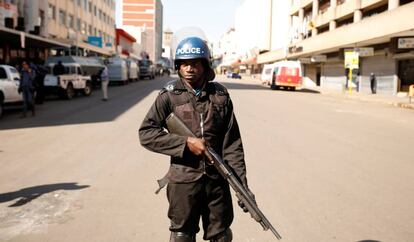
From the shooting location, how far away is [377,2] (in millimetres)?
32562

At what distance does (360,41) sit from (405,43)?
6255 mm

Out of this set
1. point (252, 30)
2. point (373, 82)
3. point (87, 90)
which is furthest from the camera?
point (252, 30)

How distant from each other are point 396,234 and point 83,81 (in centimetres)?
2160

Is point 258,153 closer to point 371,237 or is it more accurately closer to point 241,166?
point 371,237

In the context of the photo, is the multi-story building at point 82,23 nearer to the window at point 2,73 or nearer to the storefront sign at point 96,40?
the storefront sign at point 96,40

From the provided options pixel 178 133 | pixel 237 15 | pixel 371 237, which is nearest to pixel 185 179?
pixel 178 133

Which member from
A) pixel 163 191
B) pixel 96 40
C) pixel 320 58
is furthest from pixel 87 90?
pixel 320 58

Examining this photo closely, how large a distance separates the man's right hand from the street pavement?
5.69ft

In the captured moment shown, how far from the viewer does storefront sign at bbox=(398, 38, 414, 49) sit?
25.3 m

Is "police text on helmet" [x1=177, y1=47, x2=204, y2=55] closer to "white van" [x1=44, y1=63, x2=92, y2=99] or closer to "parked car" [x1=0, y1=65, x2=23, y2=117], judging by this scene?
"parked car" [x1=0, y1=65, x2=23, y2=117]

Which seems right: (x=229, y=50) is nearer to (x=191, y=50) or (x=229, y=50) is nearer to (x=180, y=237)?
(x=191, y=50)

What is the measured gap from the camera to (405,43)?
83.6ft

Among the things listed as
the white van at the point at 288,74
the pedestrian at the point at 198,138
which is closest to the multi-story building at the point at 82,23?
the white van at the point at 288,74

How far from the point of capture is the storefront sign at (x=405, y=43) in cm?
2526
